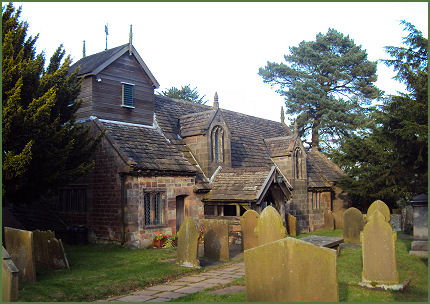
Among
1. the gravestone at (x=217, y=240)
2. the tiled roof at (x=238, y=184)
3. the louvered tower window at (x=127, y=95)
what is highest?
the louvered tower window at (x=127, y=95)

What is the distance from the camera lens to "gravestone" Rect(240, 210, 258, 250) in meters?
15.5

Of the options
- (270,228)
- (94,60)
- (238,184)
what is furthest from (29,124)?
(238,184)

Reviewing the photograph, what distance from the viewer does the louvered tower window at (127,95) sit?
19.9 m

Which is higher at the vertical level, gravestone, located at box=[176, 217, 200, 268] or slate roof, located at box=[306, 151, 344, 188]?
slate roof, located at box=[306, 151, 344, 188]

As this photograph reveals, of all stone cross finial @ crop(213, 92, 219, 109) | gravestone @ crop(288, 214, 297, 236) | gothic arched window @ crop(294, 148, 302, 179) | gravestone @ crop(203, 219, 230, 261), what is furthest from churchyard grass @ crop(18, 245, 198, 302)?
gothic arched window @ crop(294, 148, 302, 179)

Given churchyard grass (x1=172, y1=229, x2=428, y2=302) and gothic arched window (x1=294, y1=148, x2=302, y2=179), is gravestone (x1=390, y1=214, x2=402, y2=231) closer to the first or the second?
gothic arched window (x1=294, y1=148, x2=302, y2=179)

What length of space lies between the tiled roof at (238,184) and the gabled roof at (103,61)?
6.44 m

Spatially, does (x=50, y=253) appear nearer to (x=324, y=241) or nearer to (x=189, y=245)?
(x=189, y=245)

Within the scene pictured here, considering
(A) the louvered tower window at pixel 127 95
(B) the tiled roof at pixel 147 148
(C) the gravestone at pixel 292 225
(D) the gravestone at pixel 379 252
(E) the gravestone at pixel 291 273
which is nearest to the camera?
(E) the gravestone at pixel 291 273

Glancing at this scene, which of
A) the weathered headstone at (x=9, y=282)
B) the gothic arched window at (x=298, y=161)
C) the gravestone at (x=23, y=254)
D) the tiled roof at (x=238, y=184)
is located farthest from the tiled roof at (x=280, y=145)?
the weathered headstone at (x=9, y=282)

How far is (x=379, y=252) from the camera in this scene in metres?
9.73

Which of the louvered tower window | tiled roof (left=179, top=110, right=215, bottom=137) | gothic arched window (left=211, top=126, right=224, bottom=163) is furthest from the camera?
gothic arched window (left=211, top=126, right=224, bottom=163)

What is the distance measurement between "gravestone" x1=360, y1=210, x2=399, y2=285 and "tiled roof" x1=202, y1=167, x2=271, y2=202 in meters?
7.98

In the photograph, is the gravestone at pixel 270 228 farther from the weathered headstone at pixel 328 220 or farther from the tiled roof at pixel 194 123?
the weathered headstone at pixel 328 220
